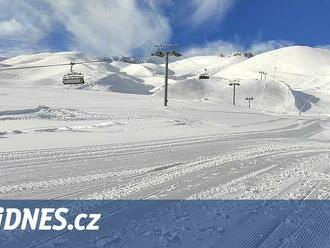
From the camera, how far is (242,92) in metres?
142

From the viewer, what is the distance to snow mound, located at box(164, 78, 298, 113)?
133875mm

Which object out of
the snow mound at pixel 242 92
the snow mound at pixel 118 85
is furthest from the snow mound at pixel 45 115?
the snow mound at pixel 118 85

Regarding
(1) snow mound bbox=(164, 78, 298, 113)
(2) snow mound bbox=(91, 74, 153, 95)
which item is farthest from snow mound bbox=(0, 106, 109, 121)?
(2) snow mound bbox=(91, 74, 153, 95)

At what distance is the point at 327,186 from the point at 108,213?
18.8 feet

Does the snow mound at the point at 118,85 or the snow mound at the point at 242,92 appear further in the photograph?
the snow mound at the point at 118,85

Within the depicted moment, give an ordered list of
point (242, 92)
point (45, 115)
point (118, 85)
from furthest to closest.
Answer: point (118, 85)
point (242, 92)
point (45, 115)

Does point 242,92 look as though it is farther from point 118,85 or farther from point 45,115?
point 45,115

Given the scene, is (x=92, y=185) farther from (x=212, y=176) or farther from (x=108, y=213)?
(x=212, y=176)

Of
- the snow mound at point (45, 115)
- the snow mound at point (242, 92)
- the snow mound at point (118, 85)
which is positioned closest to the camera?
the snow mound at point (45, 115)

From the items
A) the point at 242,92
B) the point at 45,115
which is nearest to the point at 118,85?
the point at 242,92

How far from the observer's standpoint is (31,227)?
6871 mm

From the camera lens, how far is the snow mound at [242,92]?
133875 mm

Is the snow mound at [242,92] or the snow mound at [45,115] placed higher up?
the snow mound at [242,92]

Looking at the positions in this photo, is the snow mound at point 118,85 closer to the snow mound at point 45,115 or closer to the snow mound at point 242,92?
the snow mound at point 242,92
